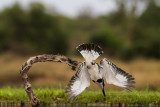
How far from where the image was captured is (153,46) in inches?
1049

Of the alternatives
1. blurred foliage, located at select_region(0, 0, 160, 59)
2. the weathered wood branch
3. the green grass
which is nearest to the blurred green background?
blurred foliage, located at select_region(0, 0, 160, 59)

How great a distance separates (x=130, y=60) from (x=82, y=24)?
1916cm

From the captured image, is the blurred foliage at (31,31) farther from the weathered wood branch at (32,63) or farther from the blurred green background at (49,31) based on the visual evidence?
the weathered wood branch at (32,63)

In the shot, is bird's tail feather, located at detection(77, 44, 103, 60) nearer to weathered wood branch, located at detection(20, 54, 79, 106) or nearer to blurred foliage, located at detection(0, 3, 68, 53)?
weathered wood branch, located at detection(20, 54, 79, 106)

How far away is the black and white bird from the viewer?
640 cm

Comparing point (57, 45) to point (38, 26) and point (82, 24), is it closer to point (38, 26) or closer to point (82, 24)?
point (38, 26)

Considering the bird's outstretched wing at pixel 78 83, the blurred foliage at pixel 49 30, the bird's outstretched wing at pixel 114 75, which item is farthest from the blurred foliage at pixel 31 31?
the bird's outstretched wing at pixel 78 83

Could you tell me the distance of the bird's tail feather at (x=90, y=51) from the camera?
6.70 meters

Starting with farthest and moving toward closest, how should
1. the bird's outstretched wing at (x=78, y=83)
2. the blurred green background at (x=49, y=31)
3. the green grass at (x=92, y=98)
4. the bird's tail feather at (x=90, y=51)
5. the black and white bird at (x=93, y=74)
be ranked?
the blurred green background at (x=49, y=31) → the green grass at (x=92, y=98) → the bird's tail feather at (x=90, y=51) → the black and white bird at (x=93, y=74) → the bird's outstretched wing at (x=78, y=83)

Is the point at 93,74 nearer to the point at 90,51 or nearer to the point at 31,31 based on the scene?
the point at 90,51

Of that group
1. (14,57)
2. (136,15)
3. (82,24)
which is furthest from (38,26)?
(82,24)

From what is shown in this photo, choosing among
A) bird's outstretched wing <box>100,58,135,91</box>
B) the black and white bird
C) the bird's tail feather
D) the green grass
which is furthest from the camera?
the green grass

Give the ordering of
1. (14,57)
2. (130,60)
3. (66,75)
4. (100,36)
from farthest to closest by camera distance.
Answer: (100,36)
(14,57)
(130,60)
(66,75)

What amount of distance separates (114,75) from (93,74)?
0.50m
